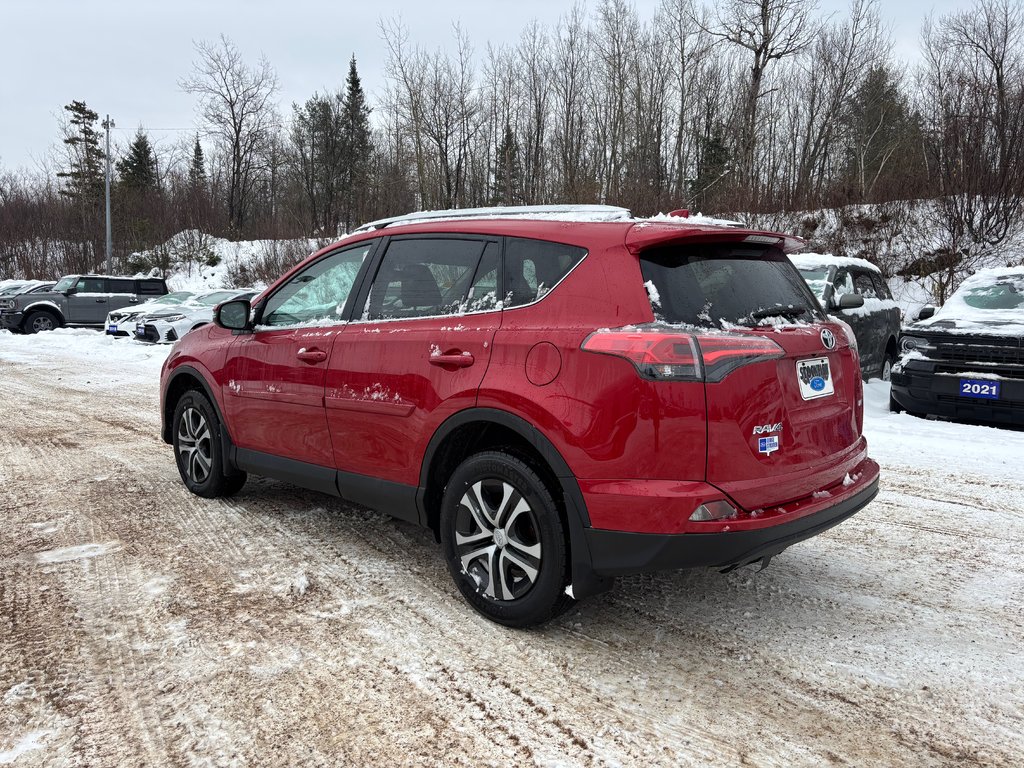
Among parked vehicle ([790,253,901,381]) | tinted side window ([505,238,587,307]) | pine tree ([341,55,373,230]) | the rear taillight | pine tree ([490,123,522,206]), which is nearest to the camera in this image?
the rear taillight

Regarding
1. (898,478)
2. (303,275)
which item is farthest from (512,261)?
(898,478)

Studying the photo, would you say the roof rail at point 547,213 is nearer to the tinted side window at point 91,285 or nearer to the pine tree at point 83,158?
the tinted side window at point 91,285

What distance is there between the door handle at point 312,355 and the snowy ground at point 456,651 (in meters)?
1.04

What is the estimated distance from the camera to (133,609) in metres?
3.16

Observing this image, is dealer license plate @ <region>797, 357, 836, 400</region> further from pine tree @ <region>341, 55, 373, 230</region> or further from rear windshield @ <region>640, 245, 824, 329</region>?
pine tree @ <region>341, 55, 373, 230</region>

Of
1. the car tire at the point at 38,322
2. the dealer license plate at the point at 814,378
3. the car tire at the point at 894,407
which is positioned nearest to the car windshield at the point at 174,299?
the car tire at the point at 38,322

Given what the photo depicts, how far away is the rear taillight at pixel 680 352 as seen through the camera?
98.8 inches

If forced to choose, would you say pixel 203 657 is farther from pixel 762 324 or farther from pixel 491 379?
pixel 762 324

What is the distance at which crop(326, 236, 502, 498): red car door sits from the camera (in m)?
3.11

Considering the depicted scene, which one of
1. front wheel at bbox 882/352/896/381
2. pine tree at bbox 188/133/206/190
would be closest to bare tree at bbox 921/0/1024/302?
front wheel at bbox 882/352/896/381

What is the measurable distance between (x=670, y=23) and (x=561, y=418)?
101 feet

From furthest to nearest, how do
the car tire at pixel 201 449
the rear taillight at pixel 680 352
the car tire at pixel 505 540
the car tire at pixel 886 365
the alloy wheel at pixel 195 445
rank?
the car tire at pixel 886 365 → the alloy wheel at pixel 195 445 → the car tire at pixel 201 449 → the car tire at pixel 505 540 → the rear taillight at pixel 680 352

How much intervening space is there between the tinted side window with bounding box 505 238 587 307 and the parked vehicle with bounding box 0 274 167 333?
22179mm

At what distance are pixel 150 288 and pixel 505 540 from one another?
22.9m
